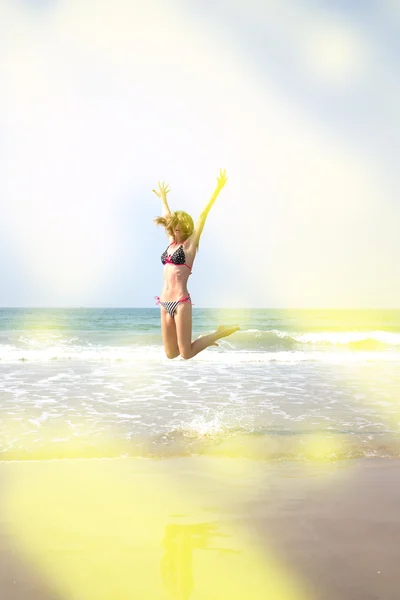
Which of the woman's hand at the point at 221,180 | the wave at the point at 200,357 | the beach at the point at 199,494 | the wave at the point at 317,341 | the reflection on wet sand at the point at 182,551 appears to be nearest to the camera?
the reflection on wet sand at the point at 182,551

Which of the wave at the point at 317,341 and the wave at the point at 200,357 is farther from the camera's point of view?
the wave at the point at 317,341

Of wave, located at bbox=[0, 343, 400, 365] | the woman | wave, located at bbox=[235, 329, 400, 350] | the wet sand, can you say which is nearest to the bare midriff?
the woman

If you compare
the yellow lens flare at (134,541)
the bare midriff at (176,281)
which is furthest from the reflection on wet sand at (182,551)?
the bare midriff at (176,281)

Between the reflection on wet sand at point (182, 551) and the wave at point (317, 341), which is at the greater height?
the reflection on wet sand at point (182, 551)

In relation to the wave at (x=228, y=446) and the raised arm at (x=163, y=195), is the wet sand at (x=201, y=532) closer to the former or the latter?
the wave at (x=228, y=446)

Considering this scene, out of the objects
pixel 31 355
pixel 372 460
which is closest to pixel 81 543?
pixel 372 460

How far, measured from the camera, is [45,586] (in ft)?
13.3

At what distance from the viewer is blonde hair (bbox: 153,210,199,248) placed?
6.80 meters

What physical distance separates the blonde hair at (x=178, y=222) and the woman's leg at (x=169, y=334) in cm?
107

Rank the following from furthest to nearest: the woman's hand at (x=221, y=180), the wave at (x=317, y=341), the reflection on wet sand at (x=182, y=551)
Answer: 1. the wave at (x=317, y=341)
2. the woman's hand at (x=221, y=180)
3. the reflection on wet sand at (x=182, y=551)

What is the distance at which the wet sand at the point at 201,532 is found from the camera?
4.03 m

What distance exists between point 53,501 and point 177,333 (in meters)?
2.53

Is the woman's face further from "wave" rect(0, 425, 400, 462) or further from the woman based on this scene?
"wave" rect(0, 425, 400, 462)

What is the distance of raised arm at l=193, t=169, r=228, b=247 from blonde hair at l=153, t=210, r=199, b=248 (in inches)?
3.6
